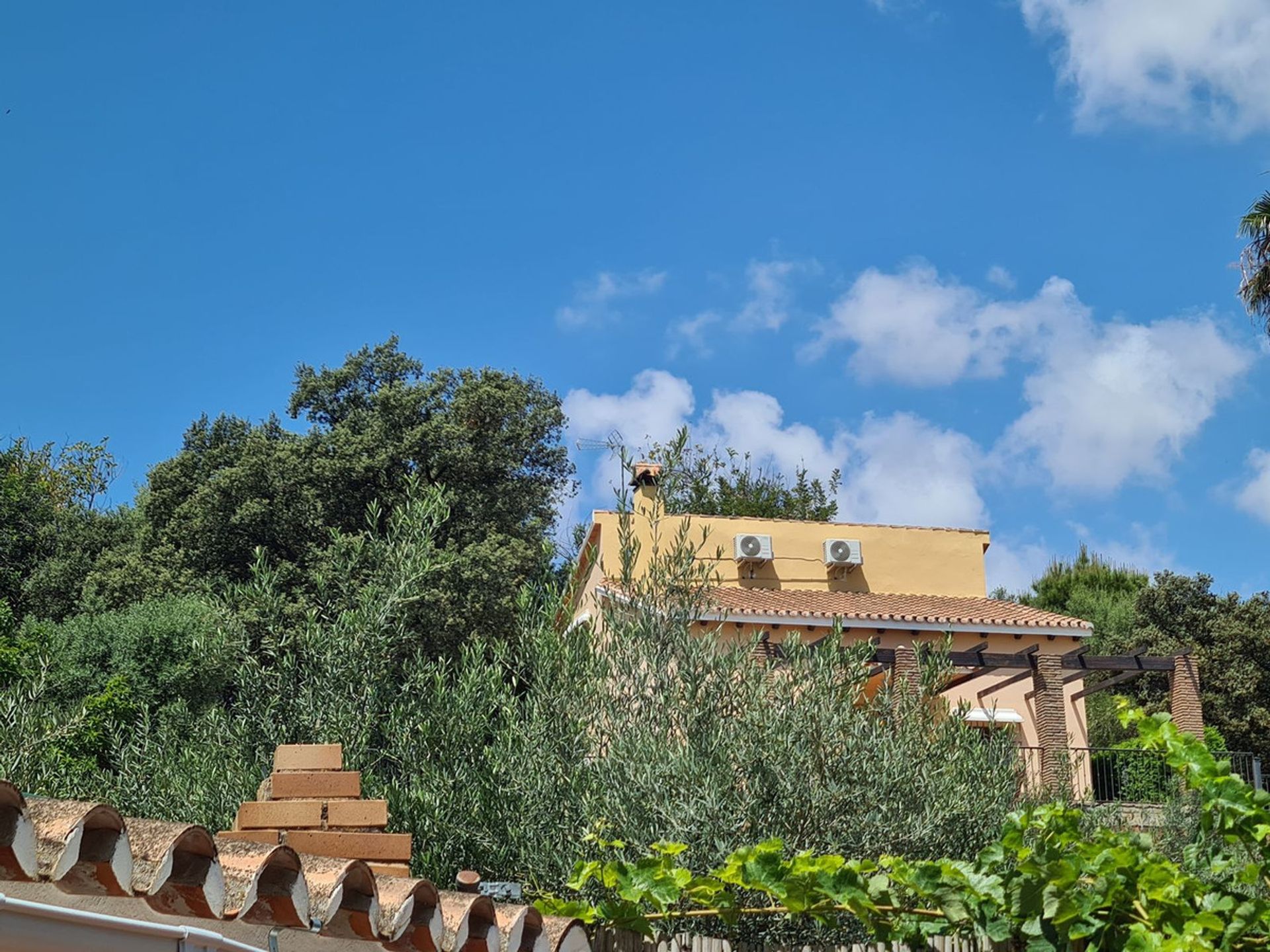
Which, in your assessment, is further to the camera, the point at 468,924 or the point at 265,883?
the point at 468,924

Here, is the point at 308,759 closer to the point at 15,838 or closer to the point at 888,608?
the point at 15,838

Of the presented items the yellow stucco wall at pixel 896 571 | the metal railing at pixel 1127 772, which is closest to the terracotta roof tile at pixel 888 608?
the yellow stucco wall at pixel 896 571

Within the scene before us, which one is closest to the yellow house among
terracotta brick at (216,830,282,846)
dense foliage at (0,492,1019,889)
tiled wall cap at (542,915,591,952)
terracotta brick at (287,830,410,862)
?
dense foliage at (0,492,1019,889)

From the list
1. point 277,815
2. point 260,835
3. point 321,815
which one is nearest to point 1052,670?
point 321,815

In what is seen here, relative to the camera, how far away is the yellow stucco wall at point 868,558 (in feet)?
77.4

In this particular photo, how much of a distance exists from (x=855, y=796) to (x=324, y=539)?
1944cm

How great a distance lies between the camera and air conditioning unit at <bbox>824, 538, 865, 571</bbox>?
76.5 ft

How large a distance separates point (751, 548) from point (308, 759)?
1811 centimetres

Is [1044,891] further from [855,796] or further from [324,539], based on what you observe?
[324,539]

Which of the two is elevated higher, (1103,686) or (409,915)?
(1103,686)

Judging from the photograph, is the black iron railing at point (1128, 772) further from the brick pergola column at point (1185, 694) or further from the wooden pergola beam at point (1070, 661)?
the wooden pergola beam at point (1070, 661)

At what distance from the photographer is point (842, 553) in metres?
23.4

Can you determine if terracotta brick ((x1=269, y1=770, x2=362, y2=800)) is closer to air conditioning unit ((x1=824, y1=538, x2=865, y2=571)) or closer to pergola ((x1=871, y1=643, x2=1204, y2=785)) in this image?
pergola ((x1=871, y1=643, x2=1204, y2=785))

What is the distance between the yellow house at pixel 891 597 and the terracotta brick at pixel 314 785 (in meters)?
13.4
